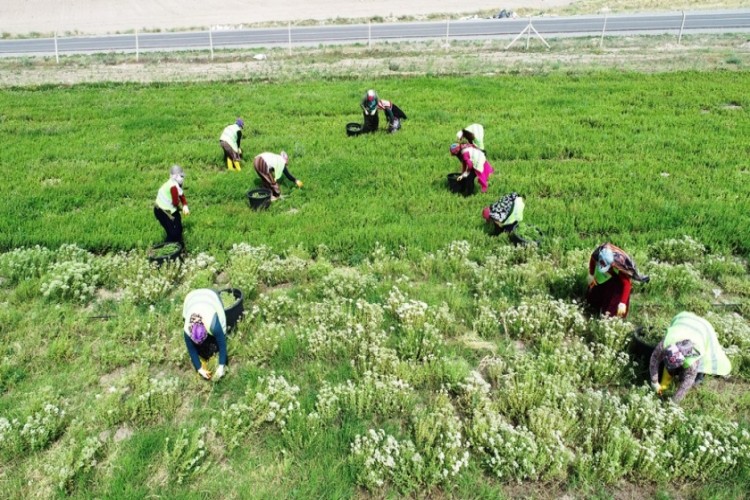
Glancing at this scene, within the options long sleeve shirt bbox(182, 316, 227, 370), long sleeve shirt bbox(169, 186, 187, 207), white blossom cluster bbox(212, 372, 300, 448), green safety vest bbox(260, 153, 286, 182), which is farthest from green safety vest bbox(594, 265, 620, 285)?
green safety vest bbox(260, 153, 286, 182)

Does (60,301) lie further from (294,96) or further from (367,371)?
(294,96)

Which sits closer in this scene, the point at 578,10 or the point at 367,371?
the point at 367,371

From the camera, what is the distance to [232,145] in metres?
11.6

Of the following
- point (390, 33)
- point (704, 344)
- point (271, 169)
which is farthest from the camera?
point (390, 33)

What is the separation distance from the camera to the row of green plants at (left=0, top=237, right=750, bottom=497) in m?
4.75

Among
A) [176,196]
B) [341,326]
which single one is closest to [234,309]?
[341,326]

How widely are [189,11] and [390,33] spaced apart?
3248 cm

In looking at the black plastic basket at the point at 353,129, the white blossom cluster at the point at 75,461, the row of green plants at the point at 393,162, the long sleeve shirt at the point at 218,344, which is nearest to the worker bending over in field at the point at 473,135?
the row of green plants at the point at 393,162

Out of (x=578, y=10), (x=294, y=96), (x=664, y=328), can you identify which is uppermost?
(x=578, y=10)

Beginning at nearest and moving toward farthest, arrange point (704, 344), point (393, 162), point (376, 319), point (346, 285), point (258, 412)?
point (704, 344), point (258, 412), point (376, 319), point (346, 285), point (393, 162)

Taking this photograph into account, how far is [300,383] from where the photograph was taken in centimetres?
586

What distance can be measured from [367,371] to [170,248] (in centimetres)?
445

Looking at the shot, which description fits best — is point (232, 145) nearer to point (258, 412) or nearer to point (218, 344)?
point (218, 344)

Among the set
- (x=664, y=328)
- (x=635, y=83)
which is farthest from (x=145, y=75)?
(x=664, y=328)
